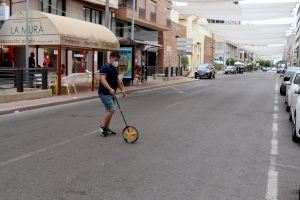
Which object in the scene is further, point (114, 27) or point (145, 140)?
point (114, 27)

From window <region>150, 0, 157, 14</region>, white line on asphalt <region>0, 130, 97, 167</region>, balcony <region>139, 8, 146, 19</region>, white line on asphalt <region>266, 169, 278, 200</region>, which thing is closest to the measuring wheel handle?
white line on asphalt <region>0, 130, 97, 167</region>

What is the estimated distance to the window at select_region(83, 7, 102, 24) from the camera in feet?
118

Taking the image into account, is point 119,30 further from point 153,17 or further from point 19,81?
point 19,81

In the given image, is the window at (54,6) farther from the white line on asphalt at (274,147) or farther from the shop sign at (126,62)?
the white line on asphalt at (274,147)

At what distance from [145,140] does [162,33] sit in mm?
45474

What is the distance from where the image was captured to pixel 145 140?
1012 centimetres

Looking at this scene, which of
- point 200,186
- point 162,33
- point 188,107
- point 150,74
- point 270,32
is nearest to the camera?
point 200,186

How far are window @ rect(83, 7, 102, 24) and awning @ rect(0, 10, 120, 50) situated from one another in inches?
476

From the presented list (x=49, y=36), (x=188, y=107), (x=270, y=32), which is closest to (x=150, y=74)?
(x=49, y=36)

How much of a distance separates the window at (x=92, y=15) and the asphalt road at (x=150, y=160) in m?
23.0

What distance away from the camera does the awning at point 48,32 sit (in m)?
20.8

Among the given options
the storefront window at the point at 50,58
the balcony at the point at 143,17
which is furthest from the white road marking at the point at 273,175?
the balcony at the point at 143,17

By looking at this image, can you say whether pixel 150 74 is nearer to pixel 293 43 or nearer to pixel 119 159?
pixel 119 159

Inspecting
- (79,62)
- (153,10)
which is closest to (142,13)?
(153,10)
